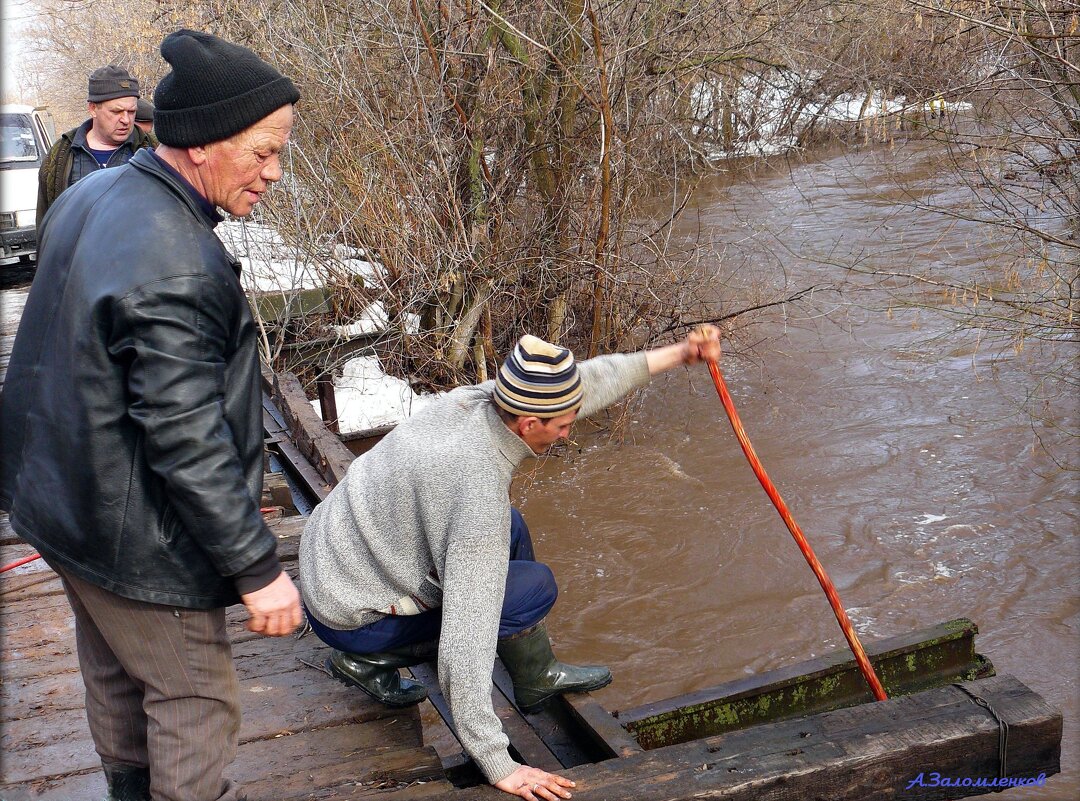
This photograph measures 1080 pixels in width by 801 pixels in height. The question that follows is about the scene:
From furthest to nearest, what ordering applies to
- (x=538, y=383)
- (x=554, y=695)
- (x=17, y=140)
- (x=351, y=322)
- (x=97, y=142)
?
(x=17, y=140) < (x=351, y=322) < (x=97, y=142) < (x=554, y=695) < (x=538, y=383)

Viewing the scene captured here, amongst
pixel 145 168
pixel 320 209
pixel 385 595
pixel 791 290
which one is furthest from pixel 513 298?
pixel 145 168

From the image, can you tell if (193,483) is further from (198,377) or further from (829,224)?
(829,224)

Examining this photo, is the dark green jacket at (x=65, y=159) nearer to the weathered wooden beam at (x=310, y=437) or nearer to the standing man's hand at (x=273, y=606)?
the weathered wooden beam at (x=310, y=437)

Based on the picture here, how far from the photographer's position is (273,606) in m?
2.19

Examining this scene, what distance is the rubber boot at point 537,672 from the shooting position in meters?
3.18

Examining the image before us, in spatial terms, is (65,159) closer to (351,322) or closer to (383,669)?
(383,669)

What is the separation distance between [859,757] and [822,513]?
4909mm

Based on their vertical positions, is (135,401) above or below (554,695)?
above

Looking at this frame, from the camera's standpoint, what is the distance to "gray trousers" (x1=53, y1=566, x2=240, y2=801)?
7.23 feet

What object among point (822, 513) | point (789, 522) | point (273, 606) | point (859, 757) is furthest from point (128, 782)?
point (822, 513)

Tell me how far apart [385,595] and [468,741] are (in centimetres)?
50

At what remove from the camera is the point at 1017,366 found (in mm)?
9508

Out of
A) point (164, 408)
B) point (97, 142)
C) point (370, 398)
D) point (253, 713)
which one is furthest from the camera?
point (370, 398)

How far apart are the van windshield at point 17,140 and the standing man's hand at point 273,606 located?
1212 cm
